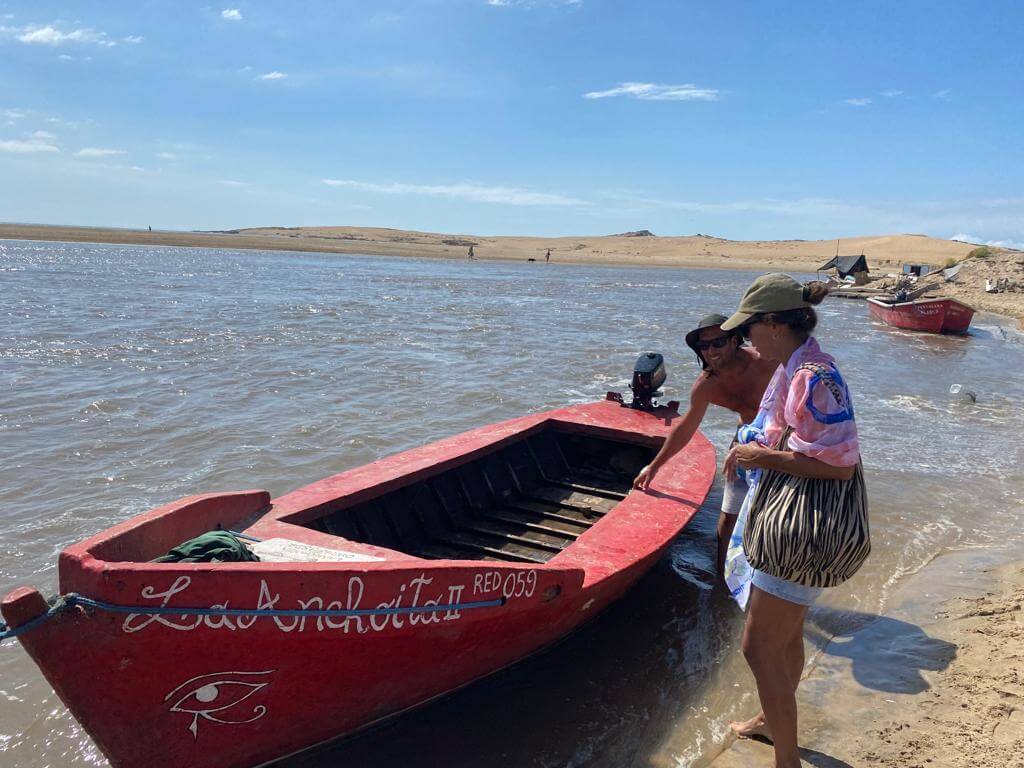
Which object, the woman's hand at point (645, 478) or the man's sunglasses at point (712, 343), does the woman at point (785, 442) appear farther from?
the woman's hand at point (645, 478)

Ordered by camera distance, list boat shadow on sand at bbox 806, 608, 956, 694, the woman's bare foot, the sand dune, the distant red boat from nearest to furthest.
→ the woman's bare foot, boat shadow on sand at bbox 806, 608, 956, 694, the distant red boat, the sand dune

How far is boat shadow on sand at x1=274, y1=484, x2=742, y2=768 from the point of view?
3.62 metres

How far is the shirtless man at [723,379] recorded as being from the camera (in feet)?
14.0

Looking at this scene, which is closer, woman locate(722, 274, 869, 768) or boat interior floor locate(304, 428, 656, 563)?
woman locate(722, 274, 869, 768)

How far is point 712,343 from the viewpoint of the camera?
427cm

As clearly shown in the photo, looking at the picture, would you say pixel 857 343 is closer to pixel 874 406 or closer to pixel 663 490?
pixel 874 406

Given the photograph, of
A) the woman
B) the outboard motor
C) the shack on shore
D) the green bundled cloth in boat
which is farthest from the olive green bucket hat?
the shack on shore

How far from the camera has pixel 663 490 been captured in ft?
17.6

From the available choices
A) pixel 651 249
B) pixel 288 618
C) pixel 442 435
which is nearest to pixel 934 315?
pixel 442 435

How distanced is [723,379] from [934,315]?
2173 centimetres

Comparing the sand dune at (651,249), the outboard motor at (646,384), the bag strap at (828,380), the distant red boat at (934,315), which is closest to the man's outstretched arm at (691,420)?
the bag strap at (828,380)

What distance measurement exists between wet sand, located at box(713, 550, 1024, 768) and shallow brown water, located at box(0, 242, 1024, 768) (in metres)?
0.36

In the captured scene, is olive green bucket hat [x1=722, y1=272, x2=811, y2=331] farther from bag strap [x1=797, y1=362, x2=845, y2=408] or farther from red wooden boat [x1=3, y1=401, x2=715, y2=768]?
red wooden boat [x1=3, y1=401, x2=715, y2=768]

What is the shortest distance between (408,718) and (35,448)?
21.5 feet
